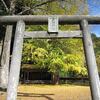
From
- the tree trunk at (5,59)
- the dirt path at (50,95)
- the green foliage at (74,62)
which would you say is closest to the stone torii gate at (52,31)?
the dirt path at (50,95)

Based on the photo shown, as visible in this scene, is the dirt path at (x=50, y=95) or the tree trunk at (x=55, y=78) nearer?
the dirt path at (x=50, y=95)

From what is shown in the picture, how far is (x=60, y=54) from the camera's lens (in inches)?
1299

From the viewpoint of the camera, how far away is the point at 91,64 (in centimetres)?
688

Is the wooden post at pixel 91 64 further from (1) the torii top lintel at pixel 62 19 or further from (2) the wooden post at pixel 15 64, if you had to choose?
(2) the wooden post at pixel 15 64

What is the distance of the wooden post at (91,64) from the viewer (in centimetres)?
660

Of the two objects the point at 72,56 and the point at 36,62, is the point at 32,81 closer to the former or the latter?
the point at 36,62

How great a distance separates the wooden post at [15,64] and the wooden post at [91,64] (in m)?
1.55

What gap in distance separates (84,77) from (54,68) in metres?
9.22

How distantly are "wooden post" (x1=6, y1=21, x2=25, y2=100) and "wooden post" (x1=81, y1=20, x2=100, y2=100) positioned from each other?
1546mm

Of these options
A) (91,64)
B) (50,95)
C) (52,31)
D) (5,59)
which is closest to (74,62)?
(5,59)

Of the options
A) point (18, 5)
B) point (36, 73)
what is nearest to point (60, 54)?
point (36, 73)

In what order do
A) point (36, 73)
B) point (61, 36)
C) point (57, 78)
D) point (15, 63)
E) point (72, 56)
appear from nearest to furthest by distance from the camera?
point (15, 63), point (61, 36), point (72, 56), point (57, 78), point (36, 73)

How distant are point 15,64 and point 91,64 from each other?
1.75m

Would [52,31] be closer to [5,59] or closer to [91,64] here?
[91,64]
